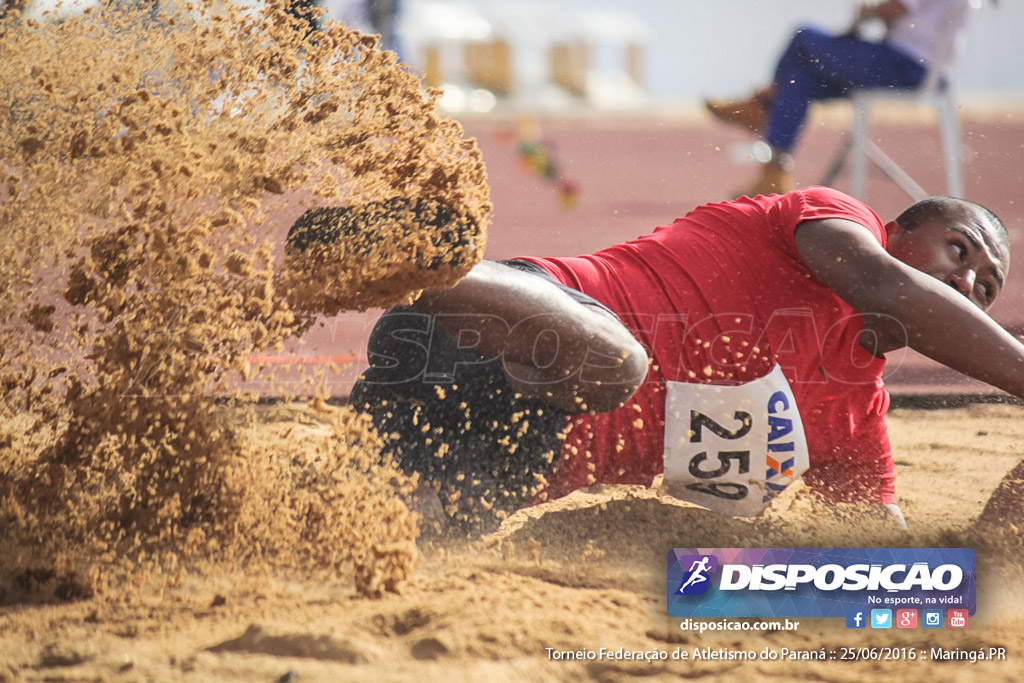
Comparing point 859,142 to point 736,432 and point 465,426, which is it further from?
point 465,426

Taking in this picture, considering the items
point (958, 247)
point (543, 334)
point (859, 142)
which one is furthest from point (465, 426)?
point (859, 142)

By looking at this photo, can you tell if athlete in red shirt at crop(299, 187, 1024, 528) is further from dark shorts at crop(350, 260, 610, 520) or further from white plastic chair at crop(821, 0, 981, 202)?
white plastic chair at crop(821, 0, 981, 202)

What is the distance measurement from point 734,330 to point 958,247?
48 cm

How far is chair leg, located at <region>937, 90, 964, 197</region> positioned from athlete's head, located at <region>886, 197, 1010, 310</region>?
990 millimetres

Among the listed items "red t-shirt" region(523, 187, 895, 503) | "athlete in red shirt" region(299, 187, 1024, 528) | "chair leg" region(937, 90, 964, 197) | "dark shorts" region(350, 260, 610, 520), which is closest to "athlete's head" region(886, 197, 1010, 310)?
"athlete in red shirt" region(299, 187, 1024, 528)

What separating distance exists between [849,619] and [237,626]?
0.92 metres

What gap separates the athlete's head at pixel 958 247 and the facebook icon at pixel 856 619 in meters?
0.70

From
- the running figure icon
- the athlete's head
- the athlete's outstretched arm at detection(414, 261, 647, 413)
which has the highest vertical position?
the athlete's head

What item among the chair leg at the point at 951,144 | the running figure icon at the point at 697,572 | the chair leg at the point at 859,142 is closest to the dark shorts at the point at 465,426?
the running figure icon at the point at 697,572

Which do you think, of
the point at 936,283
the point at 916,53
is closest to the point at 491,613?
the point at 936,283

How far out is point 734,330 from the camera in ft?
5.90

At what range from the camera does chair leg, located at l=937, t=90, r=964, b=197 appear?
2.88 meters

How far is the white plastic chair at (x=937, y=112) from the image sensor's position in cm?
252

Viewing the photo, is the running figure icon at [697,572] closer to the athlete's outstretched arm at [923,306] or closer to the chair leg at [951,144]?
the athlete's outstretched arm at [923,306]
